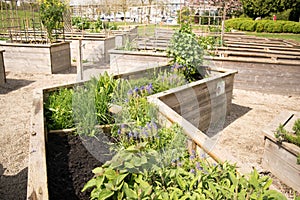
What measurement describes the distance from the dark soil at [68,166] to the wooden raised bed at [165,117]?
4.7 inches

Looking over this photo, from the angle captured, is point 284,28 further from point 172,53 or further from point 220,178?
point 220,178

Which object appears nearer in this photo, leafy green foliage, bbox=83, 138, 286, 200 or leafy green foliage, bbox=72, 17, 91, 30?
leafy green foliage, bbox=83, 138, 286, 200

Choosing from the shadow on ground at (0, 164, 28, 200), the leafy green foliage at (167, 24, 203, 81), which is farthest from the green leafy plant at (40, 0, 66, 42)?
the shadow on ground at (0, 164, 28, 200)

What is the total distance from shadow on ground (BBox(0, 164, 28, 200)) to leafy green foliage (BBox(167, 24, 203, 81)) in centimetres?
272

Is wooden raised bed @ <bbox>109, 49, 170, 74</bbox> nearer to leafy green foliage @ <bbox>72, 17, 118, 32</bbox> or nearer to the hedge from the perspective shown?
leafy green foliage @ <bbox>72, 17, 118, 32</bbox>

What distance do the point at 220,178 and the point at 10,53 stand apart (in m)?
7.18

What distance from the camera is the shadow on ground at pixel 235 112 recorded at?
4.51 m

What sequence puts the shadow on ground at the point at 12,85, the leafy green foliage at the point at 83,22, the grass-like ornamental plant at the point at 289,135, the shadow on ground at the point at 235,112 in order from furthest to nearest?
the leafy green foliage at the point at 83,22 < the shadow on ground at the point at 12,85 < the shadow on ground at the point at 235,112 < the grass-like ornamental plant at the point at 289,135

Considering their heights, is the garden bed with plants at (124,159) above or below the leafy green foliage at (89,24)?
below

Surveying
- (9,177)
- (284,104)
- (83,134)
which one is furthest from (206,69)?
(9,177)

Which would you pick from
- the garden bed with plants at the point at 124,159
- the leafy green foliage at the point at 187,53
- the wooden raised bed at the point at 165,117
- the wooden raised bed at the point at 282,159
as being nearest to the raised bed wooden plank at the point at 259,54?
the wooden raised bed at the point at 165,117

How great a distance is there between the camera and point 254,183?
1351 millimetres

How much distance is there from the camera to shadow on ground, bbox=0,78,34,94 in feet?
18.5

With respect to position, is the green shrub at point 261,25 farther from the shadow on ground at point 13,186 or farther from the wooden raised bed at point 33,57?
the shadow on ground at point 13,186
